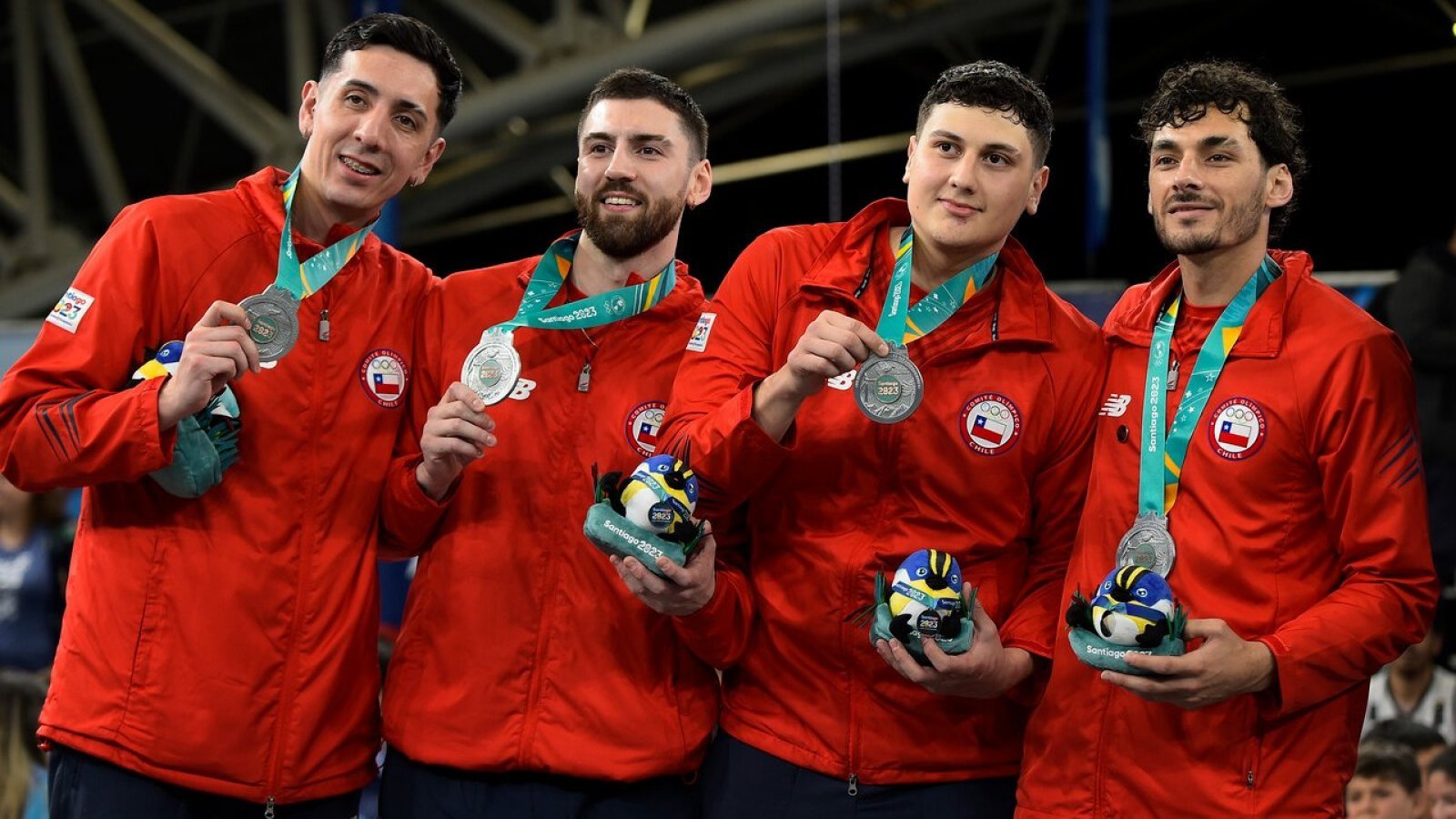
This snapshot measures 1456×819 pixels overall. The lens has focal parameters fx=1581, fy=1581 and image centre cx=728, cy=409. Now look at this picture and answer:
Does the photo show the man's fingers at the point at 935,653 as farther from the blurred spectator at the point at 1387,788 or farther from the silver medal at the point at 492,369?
the blurred spectator at the point at 1387,788

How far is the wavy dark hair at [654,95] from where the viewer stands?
3.43 meters

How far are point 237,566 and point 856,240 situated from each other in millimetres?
1394

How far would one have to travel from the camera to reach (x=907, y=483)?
3.08 metres

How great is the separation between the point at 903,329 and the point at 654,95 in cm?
82

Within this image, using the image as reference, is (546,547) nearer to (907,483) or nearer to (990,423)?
(907,483)

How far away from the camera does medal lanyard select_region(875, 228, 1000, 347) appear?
3061 mm

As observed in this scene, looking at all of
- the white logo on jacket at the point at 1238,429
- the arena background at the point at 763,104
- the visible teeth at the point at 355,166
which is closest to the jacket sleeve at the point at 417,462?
the visible teeth at the point at 355,166

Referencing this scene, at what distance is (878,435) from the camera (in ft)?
10.1

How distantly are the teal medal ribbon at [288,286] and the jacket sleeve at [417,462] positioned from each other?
221 mm

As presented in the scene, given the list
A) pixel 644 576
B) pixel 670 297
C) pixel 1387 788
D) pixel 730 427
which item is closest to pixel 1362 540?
pixel 730 427

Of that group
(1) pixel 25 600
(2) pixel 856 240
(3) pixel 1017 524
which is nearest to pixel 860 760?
(3) pixel 1017 524

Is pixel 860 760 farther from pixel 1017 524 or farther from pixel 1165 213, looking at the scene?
pixel 1165 213

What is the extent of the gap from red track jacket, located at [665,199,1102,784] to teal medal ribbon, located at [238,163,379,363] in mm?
744

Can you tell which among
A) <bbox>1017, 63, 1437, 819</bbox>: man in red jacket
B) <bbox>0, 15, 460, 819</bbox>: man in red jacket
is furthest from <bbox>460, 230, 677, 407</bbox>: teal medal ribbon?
<bbox>1017, 63, 1437, 819</bbox>: man in red jacket
